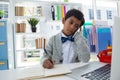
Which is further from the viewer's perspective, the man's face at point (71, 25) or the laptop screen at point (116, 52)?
the man's face at point (71, 25)

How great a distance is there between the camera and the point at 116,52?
20.6 inches

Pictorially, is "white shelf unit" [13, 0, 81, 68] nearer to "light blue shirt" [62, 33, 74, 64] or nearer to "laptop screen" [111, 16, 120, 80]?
"light blue shirt" [62, 33, 74, 64]

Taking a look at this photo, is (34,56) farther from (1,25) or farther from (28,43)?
(1,25)

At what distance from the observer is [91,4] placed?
12.4 feet

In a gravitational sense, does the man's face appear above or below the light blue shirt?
above

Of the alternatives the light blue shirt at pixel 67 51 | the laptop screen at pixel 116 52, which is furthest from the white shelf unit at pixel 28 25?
the laptop screen at pixel 116 52

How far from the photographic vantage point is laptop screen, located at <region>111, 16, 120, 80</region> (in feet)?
1.61

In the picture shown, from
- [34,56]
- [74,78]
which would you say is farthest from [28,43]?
[74,78]

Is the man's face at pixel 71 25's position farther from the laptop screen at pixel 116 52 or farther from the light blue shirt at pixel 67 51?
the laptop screen at pixel 116 52

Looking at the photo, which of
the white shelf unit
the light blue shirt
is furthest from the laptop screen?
the white shelf unit

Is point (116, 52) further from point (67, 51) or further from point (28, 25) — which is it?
point (28, 25)

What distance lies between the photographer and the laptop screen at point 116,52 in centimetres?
49

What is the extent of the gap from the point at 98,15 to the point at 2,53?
2.16m

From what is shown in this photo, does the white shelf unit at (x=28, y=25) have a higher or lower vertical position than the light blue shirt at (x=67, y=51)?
higher
